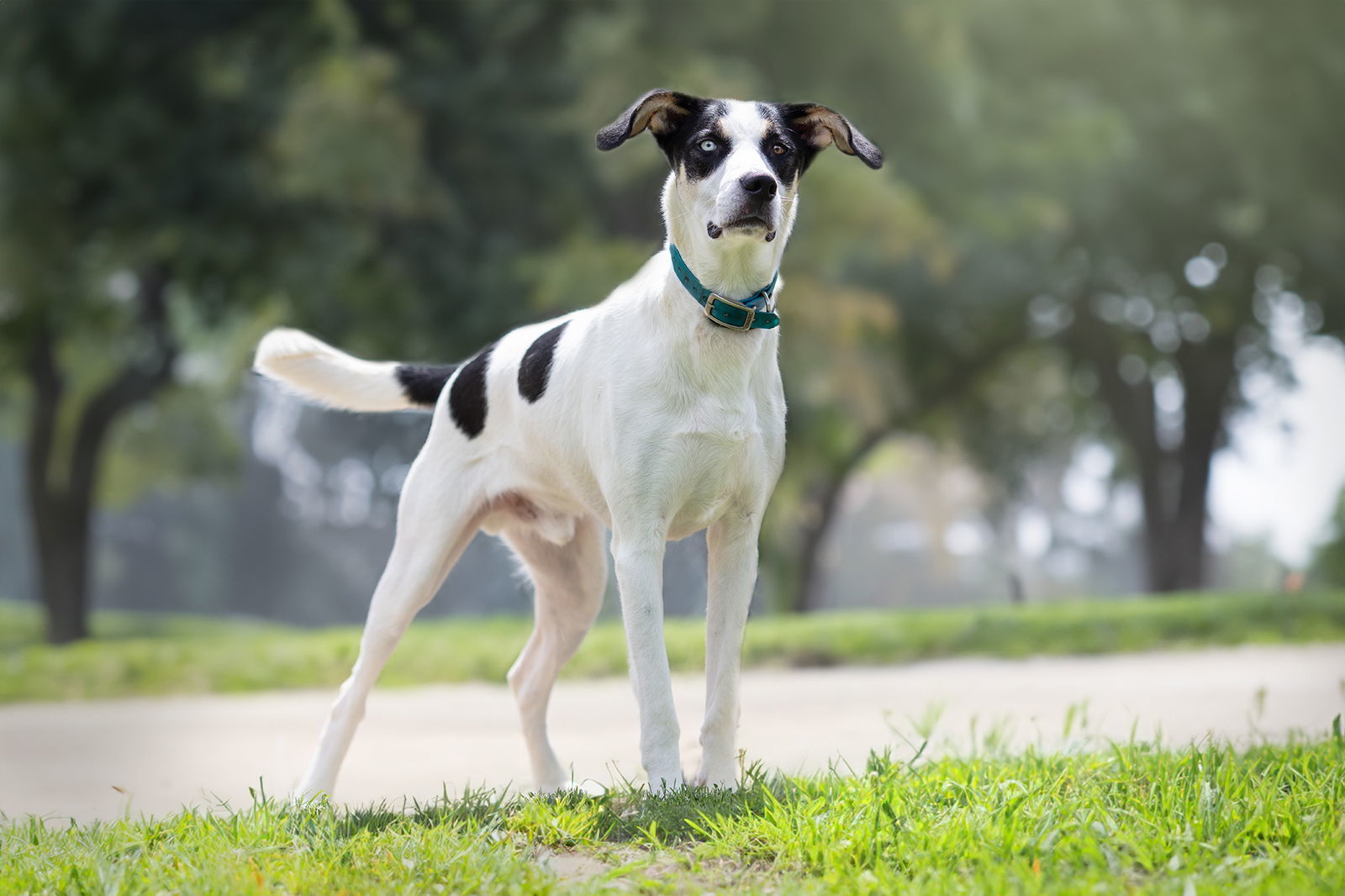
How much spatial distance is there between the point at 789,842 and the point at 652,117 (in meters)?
2.10

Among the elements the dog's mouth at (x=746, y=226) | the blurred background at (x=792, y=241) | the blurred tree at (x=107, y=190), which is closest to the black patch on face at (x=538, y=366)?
the dog's mouth at (x=746, y=226)

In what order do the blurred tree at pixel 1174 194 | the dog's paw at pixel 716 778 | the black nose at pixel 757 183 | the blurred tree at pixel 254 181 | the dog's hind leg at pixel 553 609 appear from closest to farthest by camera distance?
the black nose at pixel 757 183
the dog's paw at pixel 716 778
the dog's hind leg at pixel 553 609
the blurred tree at pixel 254 181
the blurred tree at pixel 1174 194

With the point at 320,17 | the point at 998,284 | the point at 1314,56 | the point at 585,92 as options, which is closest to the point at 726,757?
the point at 585,92

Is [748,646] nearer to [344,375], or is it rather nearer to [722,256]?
[344,375]

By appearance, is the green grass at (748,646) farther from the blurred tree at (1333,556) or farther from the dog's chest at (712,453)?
the dog's chest at (712,453)

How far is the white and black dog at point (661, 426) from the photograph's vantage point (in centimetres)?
361

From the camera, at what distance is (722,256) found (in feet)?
12.0

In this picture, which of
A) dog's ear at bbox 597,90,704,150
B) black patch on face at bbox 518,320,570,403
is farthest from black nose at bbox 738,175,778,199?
black patch on face at bbox 518,320,570,403

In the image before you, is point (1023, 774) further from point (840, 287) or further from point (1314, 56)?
point (1314, 56)

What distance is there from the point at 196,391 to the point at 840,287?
11.6 m

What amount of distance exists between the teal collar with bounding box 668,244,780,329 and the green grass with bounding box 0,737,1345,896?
1.37 meters

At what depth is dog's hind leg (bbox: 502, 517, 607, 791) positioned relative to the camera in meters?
4.52

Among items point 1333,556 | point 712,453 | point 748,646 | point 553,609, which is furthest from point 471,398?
point 1333,556

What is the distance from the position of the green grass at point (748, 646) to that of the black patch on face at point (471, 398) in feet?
16.6
